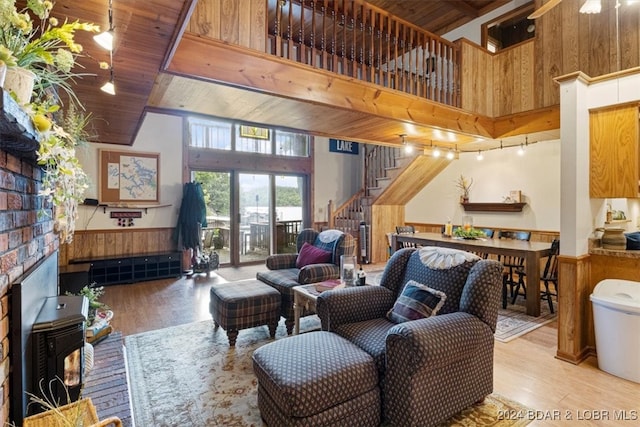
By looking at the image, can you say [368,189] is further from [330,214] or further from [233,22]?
[233,22]

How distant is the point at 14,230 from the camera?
57.7 inches

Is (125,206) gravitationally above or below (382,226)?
above

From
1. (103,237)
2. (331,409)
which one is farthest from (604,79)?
(103,237)

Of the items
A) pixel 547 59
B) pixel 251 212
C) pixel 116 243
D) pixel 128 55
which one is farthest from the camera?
pixel 251 212

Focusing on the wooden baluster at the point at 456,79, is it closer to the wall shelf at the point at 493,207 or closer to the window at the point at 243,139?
the wall shelf at the point at 493,207

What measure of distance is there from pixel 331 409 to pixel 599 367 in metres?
2.33

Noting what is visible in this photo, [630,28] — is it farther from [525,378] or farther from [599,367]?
[525,378]

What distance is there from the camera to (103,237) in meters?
5.52

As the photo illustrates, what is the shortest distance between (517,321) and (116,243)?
602 centimetres

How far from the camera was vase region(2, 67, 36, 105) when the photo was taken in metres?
1.10

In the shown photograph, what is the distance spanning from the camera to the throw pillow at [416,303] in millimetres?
2158

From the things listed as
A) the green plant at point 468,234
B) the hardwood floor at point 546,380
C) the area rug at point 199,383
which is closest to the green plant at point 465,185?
the green plant at point 468,234

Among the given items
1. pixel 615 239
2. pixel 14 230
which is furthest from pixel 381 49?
pixel 14 230

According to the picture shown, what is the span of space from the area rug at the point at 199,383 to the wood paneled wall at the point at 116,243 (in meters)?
2.94
